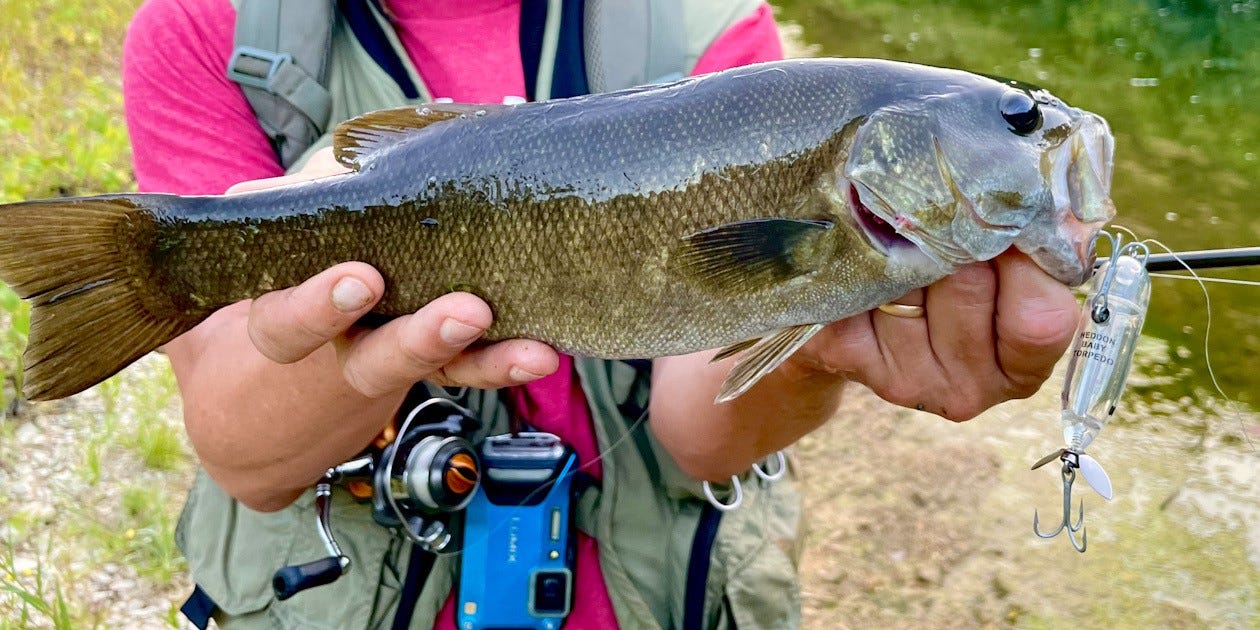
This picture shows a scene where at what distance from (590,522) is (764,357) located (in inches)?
33.6

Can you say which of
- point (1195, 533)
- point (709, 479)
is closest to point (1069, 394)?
point (709, 479)

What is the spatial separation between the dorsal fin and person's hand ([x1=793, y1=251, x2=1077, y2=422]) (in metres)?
0.73

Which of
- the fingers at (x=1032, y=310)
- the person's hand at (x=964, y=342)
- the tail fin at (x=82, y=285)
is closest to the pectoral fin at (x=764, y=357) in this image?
the person's hand at (x=964, y=342)

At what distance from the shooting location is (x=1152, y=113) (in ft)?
28.8

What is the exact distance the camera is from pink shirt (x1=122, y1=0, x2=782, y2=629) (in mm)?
2270

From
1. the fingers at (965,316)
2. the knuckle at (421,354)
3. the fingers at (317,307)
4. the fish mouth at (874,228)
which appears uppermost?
the fingers at (317,307)

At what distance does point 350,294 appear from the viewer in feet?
5.37

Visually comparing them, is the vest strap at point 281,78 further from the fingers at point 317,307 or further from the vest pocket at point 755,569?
the vest pocket at point 755,569

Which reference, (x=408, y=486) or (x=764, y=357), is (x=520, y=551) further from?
(x=764, y=357)

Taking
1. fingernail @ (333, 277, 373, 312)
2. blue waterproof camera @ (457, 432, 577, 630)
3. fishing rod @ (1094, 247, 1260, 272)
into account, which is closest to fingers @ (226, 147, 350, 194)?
fingernail @ (333, 277, 373, 312)

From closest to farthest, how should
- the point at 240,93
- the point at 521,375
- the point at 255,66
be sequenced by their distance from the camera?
the point at 521,375 < the point at 255,66 < the point at 240,93

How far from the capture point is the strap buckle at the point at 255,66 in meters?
2.15

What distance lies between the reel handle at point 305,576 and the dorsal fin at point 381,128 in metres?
0.85

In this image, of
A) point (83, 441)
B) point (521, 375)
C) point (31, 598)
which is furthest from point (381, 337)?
point (83, 441)
